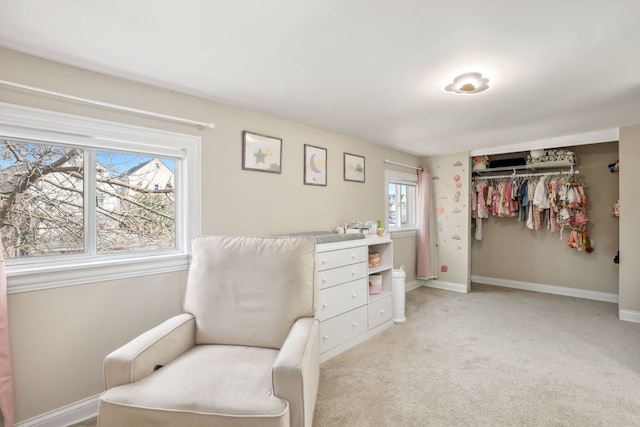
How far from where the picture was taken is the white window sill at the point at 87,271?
5.70 feet

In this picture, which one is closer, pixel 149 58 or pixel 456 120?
pixel 149 58

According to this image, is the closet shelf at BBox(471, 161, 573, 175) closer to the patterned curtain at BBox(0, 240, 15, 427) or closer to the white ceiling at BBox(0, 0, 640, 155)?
the white ceiling at BBox(0, 0, 640, 155)

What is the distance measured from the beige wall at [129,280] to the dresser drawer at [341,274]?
0.69 meters

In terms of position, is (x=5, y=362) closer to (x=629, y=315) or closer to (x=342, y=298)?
(x=342, y=298)

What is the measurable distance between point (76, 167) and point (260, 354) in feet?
5.61

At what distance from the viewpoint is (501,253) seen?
511 centimetres

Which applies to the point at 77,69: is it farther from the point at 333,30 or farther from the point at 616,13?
the point at 616,13

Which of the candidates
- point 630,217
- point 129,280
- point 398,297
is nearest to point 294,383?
point 129,280

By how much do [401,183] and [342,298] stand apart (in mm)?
2557

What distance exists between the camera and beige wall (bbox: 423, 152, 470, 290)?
4.68 m

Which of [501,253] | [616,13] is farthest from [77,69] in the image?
[501,253]

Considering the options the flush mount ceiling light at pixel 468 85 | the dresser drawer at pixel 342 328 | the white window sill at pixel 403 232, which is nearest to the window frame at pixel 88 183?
the dresser drawer at pixel 342 328

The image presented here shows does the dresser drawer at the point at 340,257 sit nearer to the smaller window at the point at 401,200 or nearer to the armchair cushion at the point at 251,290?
the armchair cushion at the point at 251,290

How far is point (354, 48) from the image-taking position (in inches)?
68.9
